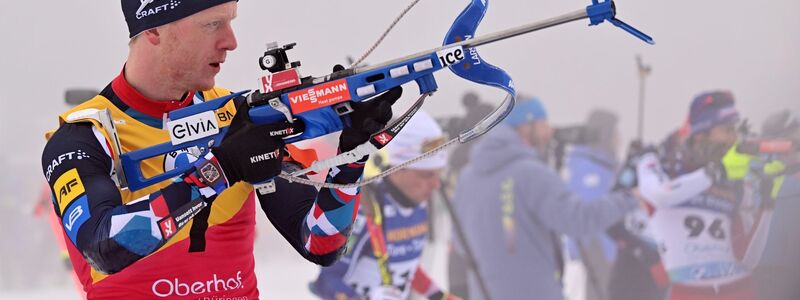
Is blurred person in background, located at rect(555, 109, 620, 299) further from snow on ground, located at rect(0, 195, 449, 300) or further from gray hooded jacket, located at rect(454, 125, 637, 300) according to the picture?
snow on ground, located at rect(0, 195, 449, 300)

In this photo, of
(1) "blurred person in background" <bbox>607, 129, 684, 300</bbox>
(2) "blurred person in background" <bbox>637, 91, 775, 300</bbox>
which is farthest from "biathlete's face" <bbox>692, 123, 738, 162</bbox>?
(1) "blurred person in background" <bbox>607, 129, 684, 300</bbox>

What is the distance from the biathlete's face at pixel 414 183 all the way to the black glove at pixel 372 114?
3249mm

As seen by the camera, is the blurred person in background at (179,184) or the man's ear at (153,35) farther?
the man's ear at (153,35)

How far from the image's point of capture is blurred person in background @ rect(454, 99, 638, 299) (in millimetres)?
6105

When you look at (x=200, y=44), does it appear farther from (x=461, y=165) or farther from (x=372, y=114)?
(x=461, y=165)

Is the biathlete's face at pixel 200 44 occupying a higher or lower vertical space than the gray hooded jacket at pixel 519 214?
higher

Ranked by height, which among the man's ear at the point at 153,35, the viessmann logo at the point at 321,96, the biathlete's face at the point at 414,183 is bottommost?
the biathlete's face at the point at 414,183

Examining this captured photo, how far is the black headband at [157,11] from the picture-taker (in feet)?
7.19

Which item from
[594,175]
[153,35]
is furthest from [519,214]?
[153,35]

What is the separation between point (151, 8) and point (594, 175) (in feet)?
19.2

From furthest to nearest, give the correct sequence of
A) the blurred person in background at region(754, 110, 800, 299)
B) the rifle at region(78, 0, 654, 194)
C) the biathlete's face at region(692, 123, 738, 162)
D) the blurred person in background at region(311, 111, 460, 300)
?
the blurred person in background at region(754, 110, 800, 299)
the biathlete's face at region(692, 123, 738, 162)
the blurred person in background at region(311, 111, 460, 300)
the rifle at region(78, 0, 654, 194)

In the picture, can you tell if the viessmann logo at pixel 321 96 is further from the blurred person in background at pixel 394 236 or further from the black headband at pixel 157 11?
the blurred person in background at pixel 394 236

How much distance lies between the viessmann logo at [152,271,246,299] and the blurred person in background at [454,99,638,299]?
386 centimetres

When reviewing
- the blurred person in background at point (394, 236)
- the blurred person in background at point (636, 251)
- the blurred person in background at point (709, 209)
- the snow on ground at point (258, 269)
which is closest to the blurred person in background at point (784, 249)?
the blurred person in background at point (709, 209)
